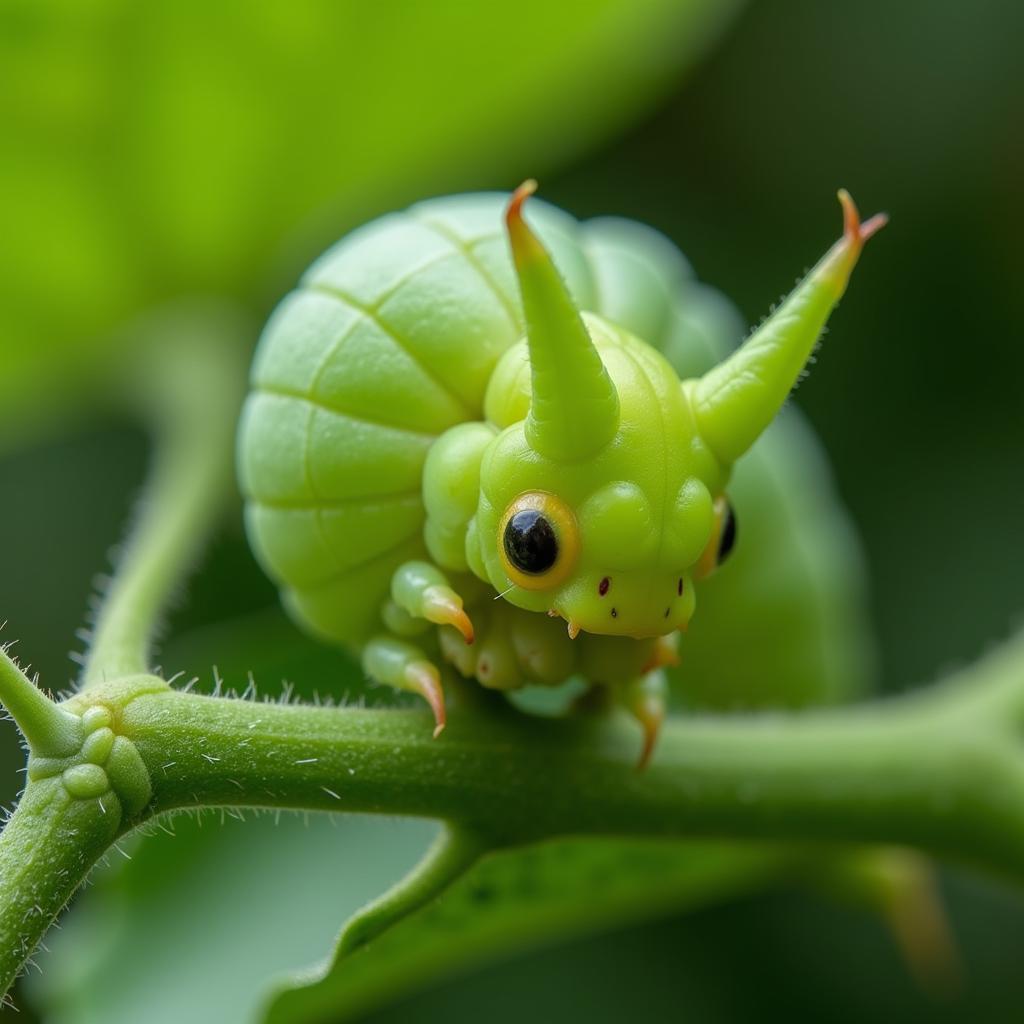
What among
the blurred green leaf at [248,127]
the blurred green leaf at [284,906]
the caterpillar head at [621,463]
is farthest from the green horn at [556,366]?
the blurred green leaf at [248,127]

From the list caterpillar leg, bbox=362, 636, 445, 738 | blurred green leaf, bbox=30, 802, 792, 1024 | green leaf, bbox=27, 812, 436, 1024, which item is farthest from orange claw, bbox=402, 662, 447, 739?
green leaf, bbox=27, 812, 436, 1024

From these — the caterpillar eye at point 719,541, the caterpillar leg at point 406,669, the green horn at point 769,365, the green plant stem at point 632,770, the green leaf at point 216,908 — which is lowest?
the green leaf at point 216,908

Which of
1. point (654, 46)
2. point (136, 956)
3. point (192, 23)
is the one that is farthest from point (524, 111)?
point (136, 956)

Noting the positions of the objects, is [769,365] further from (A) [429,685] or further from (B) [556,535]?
(A) [429,685]

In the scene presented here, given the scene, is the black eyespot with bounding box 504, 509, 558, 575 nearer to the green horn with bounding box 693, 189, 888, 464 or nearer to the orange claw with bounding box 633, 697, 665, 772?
the green horn with bounding box 693, 189, 888, 464

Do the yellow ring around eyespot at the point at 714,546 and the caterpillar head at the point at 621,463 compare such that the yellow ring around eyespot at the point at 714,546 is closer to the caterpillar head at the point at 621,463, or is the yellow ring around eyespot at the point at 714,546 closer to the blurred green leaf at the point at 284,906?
the caterpillar head at the point at 621,463

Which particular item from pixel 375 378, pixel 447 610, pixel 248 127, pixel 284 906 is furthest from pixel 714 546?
pixel 248 127
